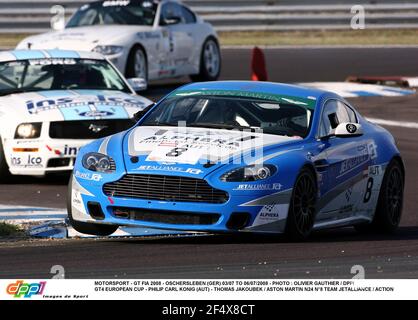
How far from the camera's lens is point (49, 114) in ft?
44.2

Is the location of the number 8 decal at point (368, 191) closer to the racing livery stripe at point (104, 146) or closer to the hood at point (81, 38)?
the racing livery stripe at point (104, 146)

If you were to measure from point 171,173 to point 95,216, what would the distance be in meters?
0.68

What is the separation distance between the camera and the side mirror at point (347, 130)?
10.5 metres

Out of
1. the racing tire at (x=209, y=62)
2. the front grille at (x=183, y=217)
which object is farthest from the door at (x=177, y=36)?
the front grille at (x=183, y=217)

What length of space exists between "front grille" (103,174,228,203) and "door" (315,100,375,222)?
101 cm

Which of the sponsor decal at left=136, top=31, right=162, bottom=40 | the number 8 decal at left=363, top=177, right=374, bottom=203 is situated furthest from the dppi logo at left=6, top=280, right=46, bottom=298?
the sponsor decal at left=136, top=31, right=162, bottom=40

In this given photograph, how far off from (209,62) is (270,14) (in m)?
7.07

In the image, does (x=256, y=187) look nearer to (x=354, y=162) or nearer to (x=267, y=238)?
(x=267, y=238)

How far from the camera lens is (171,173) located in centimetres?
941

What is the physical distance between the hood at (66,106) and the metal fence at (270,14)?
49.5 feet

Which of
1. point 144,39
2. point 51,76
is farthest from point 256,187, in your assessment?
point 144,39

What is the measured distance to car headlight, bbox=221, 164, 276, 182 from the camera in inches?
370
